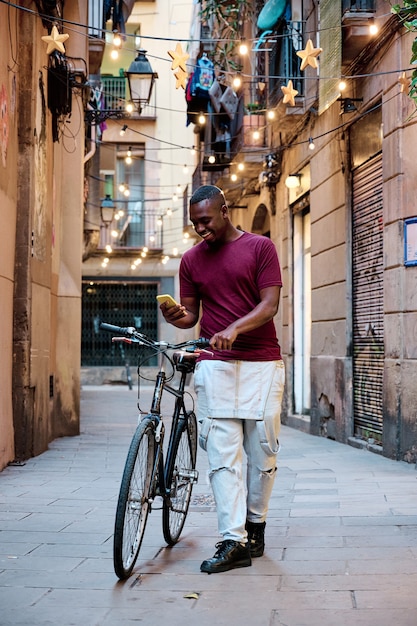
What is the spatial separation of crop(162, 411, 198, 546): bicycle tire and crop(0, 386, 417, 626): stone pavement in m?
0.13

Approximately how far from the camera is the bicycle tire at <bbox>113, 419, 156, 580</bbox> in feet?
14.6

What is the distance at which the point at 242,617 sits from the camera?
395 cm

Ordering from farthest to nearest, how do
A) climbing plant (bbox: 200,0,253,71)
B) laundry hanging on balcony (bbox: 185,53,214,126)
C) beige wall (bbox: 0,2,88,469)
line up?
laundry hanging on balcony (bbox: 185,53,214,126) < climbing plant (bbox: 200,0,253,71) < beige wall (bbox: 0,2,88,469)

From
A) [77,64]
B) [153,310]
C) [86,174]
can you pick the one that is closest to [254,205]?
[86,174]

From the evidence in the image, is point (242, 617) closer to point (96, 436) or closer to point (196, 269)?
point (196, 269)

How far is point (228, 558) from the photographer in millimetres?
4770

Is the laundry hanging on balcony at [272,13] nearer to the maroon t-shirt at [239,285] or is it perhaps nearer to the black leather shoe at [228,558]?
the maroon t-shirt at [239,285]

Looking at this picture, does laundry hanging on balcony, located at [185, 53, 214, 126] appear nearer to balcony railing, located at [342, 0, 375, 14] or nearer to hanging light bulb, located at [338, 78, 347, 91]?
hanging light bulb, located at [338, 78, 347, 91]

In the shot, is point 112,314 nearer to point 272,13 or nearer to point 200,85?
point 200,85

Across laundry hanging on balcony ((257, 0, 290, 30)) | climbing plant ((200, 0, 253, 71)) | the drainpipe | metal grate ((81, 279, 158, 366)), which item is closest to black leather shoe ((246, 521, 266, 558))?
laundry hanging on balcony ((257, 0, 290, 30))

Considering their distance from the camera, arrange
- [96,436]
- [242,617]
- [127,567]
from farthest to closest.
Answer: [96,436] → [127,567] → [242,617]

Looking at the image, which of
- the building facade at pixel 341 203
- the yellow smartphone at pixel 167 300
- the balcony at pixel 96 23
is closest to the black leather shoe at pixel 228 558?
the yellow smartphone at pixel 167 300

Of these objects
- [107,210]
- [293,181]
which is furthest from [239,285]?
[107,210]

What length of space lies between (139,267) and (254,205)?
44.3 feet
